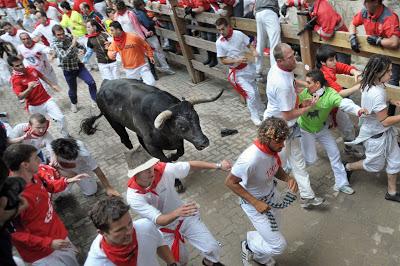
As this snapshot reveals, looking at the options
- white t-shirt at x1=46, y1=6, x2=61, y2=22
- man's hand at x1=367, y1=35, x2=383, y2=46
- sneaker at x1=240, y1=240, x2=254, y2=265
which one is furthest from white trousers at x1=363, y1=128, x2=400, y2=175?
white t-shirt at x1=46, y1=6, x2=61, y2=22

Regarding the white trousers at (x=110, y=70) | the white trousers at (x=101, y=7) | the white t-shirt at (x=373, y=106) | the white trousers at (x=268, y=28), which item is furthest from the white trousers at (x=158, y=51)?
the white t-shirt at (x=373, y=106)

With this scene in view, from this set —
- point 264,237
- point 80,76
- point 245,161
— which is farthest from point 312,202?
point 80,76

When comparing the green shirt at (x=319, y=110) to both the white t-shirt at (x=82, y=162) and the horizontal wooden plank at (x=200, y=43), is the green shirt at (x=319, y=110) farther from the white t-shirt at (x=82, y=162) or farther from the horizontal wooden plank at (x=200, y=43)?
the horizontal wooden plank at (x=200, y=43)

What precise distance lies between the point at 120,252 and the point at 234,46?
494cm

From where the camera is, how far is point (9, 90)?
12062mm

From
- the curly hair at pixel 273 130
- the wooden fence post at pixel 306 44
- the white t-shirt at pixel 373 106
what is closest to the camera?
the curly hair at pixel 273 130

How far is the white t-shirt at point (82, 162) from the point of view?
213 inches

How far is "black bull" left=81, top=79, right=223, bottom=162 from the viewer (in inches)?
210

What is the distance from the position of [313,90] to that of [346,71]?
45.3 inches

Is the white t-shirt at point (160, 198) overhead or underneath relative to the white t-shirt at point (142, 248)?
underneath

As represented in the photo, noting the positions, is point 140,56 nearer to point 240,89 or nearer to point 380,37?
point 240,89

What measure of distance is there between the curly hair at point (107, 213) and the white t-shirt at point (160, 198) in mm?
757

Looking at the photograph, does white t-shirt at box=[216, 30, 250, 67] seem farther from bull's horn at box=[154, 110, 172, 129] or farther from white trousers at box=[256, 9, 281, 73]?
bull's horn at box=[154, 110, 172, 129]

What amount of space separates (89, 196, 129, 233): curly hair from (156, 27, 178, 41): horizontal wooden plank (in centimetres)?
735
